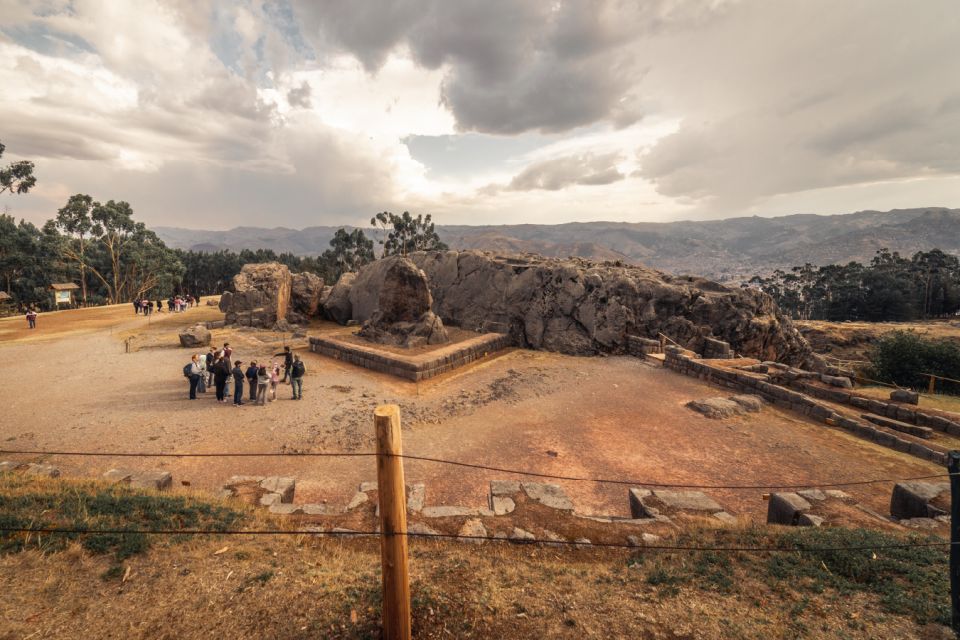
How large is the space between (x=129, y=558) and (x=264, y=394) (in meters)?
7.38

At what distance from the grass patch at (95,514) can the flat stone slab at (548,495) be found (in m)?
5.11

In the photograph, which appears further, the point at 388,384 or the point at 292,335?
the point at 292,335

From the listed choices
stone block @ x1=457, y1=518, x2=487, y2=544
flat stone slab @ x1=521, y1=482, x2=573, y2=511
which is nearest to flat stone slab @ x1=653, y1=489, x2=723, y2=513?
flat stone slab @ x1=521, y1=482, x2=573, y2=511

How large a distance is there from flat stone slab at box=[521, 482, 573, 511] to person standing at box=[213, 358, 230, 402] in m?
9.68

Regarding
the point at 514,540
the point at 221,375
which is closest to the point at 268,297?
the point at 221,375

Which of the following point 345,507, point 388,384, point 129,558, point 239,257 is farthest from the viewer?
point 239,257

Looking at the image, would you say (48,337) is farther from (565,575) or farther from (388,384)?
(565,575)

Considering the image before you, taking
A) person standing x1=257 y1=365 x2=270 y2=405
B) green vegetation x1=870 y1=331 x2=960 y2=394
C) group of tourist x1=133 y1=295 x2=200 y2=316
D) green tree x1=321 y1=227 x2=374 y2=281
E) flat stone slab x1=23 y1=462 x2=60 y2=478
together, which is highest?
green tree x1=321 y1=227 x2=374 y2=281

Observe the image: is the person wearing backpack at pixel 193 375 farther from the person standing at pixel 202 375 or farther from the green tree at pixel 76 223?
the green tree at pixel 76 223

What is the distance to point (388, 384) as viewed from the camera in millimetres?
14367

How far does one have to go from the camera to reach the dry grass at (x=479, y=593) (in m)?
4.04

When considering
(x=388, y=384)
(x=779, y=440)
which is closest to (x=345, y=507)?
(x=388, y=384)

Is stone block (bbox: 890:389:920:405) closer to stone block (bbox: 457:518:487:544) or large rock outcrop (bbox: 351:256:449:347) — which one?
stone block (bbox: 457:518:487:544)

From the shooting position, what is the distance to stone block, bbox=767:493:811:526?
21.7 ft
